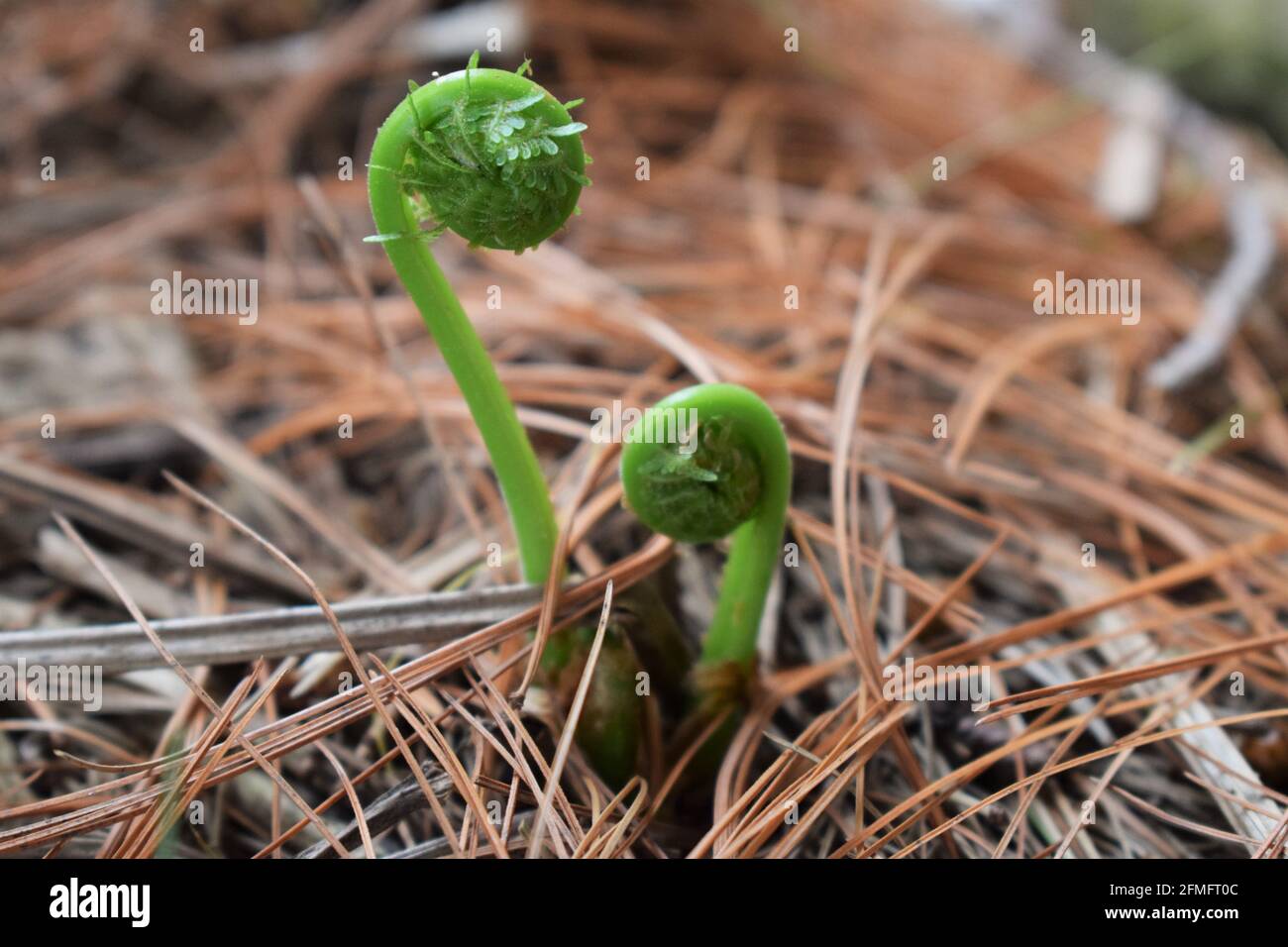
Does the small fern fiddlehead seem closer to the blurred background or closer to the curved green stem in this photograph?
the curved green stem

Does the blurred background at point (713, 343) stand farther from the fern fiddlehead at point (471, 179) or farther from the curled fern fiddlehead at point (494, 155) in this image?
the curled fern fiddlehead at point (494, 155)

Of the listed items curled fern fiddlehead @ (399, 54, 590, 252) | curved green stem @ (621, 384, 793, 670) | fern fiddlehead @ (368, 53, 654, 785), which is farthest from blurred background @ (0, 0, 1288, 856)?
curled fern fiddlehead @ (399, 54, 590, 252)

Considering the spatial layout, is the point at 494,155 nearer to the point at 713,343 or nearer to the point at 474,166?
the point at 474,166

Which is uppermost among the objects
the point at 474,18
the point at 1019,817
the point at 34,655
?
the point at 474,18

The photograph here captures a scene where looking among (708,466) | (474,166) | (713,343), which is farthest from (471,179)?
(713,343)

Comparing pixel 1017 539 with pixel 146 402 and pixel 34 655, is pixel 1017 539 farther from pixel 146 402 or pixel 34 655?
pixel 146 402

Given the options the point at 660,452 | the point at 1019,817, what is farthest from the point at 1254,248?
the point at 660,452
